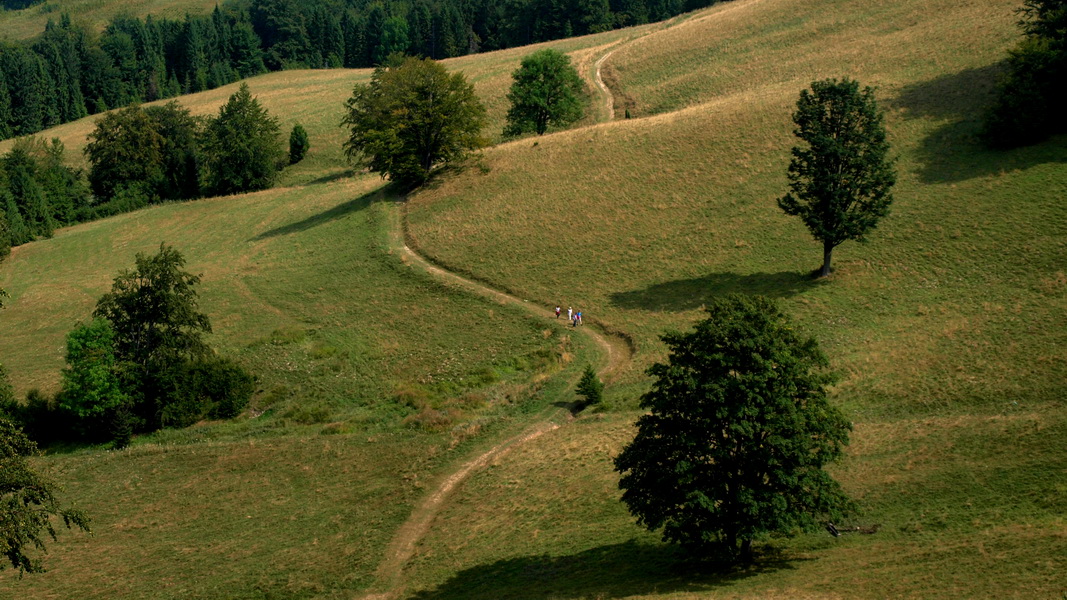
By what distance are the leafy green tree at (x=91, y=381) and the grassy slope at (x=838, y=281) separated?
24.5 metres

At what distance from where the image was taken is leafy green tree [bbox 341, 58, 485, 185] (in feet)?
259

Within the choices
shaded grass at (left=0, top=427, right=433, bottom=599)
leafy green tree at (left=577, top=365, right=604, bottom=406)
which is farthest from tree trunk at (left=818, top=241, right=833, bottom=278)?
shaded grass at (left=0, top=427, right=433, bottom=599)

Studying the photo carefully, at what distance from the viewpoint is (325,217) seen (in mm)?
80000

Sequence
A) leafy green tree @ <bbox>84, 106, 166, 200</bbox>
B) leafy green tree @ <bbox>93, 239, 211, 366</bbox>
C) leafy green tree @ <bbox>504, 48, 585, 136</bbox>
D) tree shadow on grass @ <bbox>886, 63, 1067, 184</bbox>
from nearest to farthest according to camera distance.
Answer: leafy green tree @ <bbox>93, 239, 211, 366</bbox>
tree shadow on grass @ <bbox>886, 63, 1067, 184</bbox>
leafy green tree @ <bbox>504, 48, 585, 136</bbox>
leafy green tree @ <bbox>84, 106, 166, 200</bbox>

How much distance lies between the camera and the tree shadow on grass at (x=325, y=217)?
78.5m

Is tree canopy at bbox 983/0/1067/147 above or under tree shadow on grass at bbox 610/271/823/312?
above

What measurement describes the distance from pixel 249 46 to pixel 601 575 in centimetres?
17414

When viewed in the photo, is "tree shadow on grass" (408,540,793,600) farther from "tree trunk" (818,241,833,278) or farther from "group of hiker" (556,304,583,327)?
"tree trunk" (818,241,833,278)

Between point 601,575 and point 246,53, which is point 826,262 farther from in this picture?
point 246,53

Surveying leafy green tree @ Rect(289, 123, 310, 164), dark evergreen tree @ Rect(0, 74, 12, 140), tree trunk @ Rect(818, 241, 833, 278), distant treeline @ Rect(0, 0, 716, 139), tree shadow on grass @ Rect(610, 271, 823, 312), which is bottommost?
tree shadow on grass @ Rect(610, 271, 823, 312)

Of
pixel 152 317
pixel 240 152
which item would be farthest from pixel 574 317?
pixel 240 152

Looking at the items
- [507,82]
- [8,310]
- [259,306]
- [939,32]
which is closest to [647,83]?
[507,82]

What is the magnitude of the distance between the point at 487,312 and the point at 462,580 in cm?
2836

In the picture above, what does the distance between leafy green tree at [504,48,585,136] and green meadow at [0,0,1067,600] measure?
448cm
